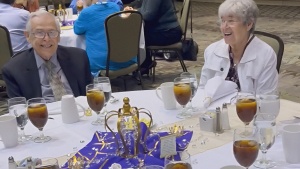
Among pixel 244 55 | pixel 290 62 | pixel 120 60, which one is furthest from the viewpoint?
pixel 290 62

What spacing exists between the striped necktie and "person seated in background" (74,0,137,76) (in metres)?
1.93

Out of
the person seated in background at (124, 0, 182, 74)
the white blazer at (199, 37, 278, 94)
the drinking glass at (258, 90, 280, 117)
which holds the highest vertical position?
the drinking glass at (258, 90, 280, 117)

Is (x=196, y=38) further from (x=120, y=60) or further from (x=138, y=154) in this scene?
(x=138, y=154)

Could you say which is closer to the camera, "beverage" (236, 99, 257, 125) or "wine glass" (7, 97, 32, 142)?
"beverage" (236, 99, 257, 125)

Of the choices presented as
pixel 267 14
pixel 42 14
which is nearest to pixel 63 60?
pixel 42 14

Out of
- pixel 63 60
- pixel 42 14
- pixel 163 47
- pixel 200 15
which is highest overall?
pixel 42 14

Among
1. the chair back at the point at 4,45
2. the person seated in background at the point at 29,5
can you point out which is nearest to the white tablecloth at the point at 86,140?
the chair back at the point at 4,45

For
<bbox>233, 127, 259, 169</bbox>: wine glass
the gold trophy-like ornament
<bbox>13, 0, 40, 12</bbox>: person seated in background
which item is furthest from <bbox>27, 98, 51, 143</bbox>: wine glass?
<bbox>13, 0, 40, 12</bbox>: person seated in background

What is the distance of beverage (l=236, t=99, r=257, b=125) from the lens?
204 centimetres

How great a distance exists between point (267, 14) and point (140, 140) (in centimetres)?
937

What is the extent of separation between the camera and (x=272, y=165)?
174 centimetres

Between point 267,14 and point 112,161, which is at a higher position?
point 112,161

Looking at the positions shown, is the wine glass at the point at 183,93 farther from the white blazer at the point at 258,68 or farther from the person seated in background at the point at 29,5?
the person seated in background at the point at 29,5

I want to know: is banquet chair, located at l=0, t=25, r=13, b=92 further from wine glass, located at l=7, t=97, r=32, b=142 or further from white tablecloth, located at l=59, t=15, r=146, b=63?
wine glass, located at l=7, t=97, r=32, b=142
